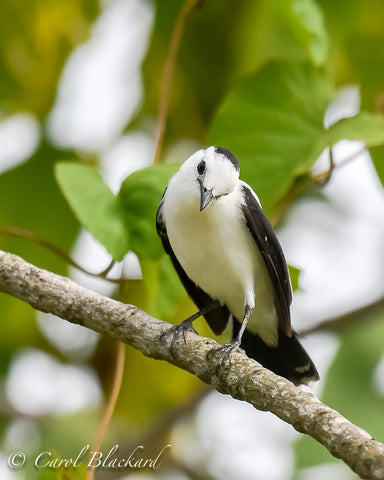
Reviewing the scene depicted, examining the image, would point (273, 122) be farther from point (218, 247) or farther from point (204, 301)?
point (204, 301)

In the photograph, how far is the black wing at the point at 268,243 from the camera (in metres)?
2.75

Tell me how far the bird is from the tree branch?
0.38 m

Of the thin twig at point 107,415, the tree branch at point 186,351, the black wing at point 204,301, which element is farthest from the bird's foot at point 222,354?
the black wing at point 204,301

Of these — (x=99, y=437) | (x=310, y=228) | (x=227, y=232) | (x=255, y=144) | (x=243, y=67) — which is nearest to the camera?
(x=99, y=437)

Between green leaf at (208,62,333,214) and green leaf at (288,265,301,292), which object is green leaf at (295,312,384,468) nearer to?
green leaf at (288,265,301,292)

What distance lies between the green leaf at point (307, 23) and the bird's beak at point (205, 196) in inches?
30.7

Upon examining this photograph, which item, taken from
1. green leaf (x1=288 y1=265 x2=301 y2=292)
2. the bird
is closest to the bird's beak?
the bird

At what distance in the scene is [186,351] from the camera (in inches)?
85.7

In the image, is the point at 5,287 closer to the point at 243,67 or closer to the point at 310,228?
the point at 243,67

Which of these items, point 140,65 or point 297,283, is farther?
point 140,65

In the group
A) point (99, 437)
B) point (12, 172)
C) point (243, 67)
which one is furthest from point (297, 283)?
point (12, 172)

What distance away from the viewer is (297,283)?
9.16 ft

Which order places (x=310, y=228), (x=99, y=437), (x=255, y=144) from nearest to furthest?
(x=99, y=437) → (x=255, y=144) → (x=310, y=228)

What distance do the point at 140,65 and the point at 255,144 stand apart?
1.35 metres
